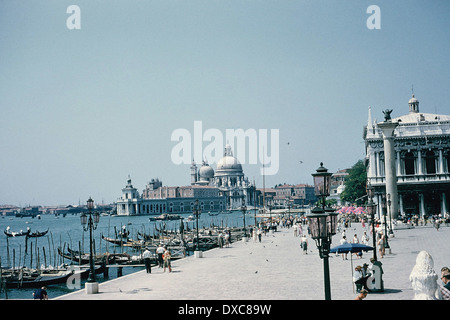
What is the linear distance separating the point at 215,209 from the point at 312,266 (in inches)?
5945

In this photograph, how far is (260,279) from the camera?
14906 millimetres

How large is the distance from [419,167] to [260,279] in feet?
109

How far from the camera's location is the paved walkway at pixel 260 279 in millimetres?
12367

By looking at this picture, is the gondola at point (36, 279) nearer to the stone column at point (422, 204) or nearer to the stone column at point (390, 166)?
the stone column at point (390, 166)

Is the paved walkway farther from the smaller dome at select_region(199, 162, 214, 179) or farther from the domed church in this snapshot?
the smaller dome at select_region(199, 162, 214, 179)

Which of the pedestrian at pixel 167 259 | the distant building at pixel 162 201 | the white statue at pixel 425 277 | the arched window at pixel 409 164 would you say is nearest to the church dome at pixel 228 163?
the distant building at pixel 162 201

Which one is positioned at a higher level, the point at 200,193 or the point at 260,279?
the point at 200,193

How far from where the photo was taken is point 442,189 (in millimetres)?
43250

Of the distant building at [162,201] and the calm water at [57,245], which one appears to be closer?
the calm water at [57,245]

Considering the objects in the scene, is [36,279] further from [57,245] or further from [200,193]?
[200,193]

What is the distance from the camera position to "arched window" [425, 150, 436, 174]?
4438 centimetres

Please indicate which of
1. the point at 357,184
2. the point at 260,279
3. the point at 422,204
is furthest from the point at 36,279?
the point at 357,184
